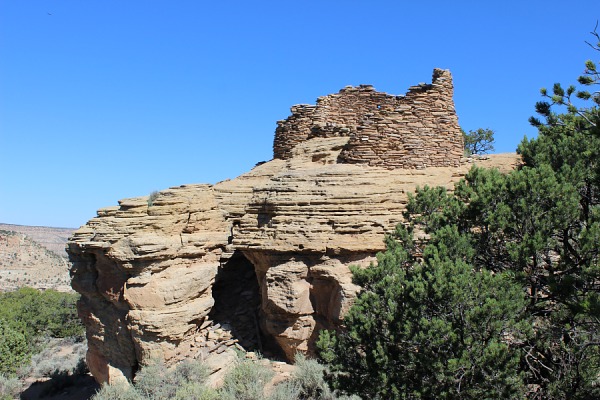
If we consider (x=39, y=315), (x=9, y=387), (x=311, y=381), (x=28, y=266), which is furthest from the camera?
(x=28, y=266)

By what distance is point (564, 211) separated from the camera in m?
8.21

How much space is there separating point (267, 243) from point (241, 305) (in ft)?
10.5

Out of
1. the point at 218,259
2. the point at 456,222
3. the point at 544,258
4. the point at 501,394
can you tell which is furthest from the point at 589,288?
the point at 218,259

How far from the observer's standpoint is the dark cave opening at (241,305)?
553 inches

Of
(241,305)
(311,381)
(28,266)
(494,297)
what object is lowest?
(28,266)

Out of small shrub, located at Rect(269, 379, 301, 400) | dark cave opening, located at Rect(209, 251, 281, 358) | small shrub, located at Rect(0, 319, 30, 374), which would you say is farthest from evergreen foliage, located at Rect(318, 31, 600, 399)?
small shrub, located at Rect(0, 319, 30, 374)

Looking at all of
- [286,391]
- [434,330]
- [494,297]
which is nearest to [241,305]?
[286,391]

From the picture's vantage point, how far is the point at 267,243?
41.8ft

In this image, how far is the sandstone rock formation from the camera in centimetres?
1229

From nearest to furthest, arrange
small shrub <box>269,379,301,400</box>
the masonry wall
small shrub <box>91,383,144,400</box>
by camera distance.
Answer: small shrub <box>269,379,301,400</box> < small shrub <box>91,383,144,400</box> < the masonry wall

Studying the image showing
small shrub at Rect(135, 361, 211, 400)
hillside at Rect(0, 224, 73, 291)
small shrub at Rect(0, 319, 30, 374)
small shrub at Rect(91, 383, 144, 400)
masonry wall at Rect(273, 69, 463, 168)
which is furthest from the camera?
hillside at Rect(0, 224, 73, 291)

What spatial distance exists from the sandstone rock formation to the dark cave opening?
4 centimetres

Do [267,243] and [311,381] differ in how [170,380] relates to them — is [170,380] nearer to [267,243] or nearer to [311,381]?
[311,381]

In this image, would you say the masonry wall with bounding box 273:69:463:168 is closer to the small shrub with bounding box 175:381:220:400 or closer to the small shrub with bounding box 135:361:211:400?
the small shrub with bounding box 135:361:211:400
